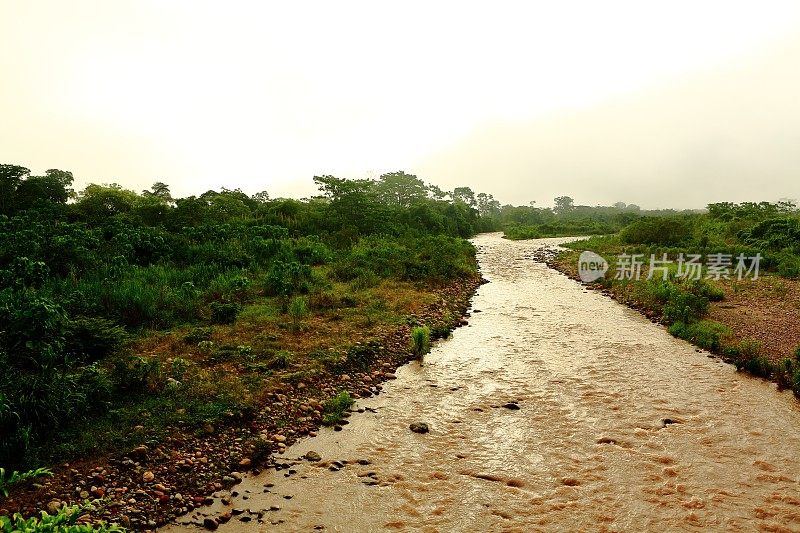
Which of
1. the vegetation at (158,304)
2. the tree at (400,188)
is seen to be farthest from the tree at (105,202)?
the tree at (400,188)

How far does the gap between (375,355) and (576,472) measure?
19.5 feet

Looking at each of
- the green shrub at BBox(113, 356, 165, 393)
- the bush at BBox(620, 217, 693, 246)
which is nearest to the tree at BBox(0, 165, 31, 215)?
the green shrub at BBox(113, 356, 165, 393)

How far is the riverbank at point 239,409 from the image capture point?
6059 millimetres

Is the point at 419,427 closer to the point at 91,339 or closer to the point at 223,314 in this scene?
the point at 223,314

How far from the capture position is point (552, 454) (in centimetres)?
764

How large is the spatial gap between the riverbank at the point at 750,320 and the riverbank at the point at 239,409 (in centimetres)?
779

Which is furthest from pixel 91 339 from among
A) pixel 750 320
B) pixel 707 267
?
pixel 707 267

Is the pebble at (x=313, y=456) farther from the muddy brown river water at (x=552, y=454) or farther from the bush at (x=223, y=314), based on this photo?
the bush at (x=223, y=314)

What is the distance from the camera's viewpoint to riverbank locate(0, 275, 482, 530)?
239 inches

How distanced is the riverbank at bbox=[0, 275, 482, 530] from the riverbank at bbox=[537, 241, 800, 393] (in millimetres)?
7790

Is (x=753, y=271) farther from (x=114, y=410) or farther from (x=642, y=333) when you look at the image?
(x=114, y=410)

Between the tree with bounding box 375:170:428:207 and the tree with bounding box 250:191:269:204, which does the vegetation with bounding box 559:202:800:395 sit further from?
the tree with bounding box 375:170:428:207

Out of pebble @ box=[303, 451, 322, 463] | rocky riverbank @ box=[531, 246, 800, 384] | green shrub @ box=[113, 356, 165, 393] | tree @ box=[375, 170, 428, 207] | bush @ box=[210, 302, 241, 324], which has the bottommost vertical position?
pebble @ box=[303, 451, 322, 463]

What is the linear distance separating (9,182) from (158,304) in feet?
86.8
